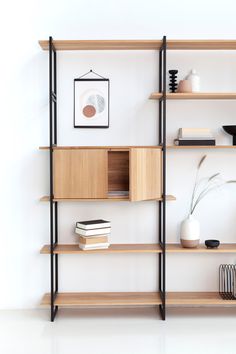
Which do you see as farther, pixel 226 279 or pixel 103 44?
pixel 226 279

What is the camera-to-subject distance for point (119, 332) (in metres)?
3.00

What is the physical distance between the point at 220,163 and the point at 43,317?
170cm

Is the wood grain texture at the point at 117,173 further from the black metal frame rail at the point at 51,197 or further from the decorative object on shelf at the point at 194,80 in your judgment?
the decorative object on shelf at the point at 194,80

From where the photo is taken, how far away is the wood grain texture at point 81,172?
315cm

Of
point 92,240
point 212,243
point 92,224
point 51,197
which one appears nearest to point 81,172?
point 51,197

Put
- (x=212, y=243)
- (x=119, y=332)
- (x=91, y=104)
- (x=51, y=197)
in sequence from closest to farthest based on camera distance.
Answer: (x=119, y=332), (x=51, y=197), (x=212, y=243), (x=91, y=104)

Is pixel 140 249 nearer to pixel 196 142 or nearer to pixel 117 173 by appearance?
pixel 117 173

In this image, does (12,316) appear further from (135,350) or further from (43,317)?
(135,350)

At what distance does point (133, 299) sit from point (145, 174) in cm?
90

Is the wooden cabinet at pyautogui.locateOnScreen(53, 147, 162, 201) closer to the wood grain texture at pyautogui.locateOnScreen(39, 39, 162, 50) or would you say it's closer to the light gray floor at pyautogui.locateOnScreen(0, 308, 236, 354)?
the wood grain texture at pyautogui.locateOnScreen(39, 39, 162, 50)

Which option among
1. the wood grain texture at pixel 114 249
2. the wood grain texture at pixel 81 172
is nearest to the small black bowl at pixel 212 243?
the wood grain texture at pixel 114 249

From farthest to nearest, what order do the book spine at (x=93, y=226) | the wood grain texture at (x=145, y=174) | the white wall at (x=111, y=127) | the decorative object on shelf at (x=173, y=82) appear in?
the white wall at (x=111, y=127) → the decorative object on shelf at (x=173, y=82) → the book spine at (x=93, y=226) → the wood grain texture at (x=145, y=174)

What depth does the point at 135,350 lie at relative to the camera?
8.95 ft

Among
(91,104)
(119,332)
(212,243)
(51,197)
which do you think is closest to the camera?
(119,332)
